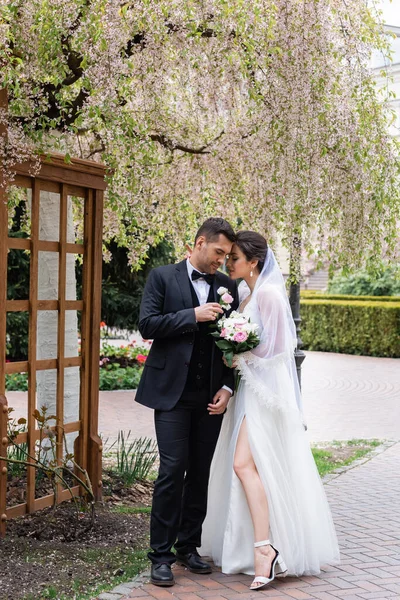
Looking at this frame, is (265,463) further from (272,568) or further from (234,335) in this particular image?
(234,335)

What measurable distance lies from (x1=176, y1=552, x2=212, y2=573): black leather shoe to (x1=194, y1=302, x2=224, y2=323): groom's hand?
1.33 metres

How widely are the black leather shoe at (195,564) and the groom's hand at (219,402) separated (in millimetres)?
819

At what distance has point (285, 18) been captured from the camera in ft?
20.8

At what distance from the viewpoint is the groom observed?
4527 millimetres

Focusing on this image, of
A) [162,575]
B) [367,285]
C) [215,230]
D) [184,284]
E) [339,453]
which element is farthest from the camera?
[367,285]

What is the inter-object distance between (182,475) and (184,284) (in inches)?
40.5

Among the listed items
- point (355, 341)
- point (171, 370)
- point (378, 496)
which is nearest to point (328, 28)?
point (171, 370)

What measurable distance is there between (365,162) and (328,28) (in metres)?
1.18

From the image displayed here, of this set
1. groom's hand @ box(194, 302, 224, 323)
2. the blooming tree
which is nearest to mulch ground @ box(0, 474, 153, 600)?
groom's hand @ box(194, 302, 224, 323)

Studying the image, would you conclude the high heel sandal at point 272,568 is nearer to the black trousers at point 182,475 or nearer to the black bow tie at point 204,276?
the black trousers at point 182,475

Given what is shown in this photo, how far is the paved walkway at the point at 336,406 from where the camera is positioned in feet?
34.7

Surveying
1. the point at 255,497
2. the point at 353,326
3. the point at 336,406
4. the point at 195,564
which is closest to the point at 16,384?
the point at 336,406

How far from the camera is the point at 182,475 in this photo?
461cm

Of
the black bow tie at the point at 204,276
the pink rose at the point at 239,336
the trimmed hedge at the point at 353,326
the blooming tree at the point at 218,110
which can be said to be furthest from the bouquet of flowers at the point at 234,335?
the trimmed hedge at the point at 353,326
